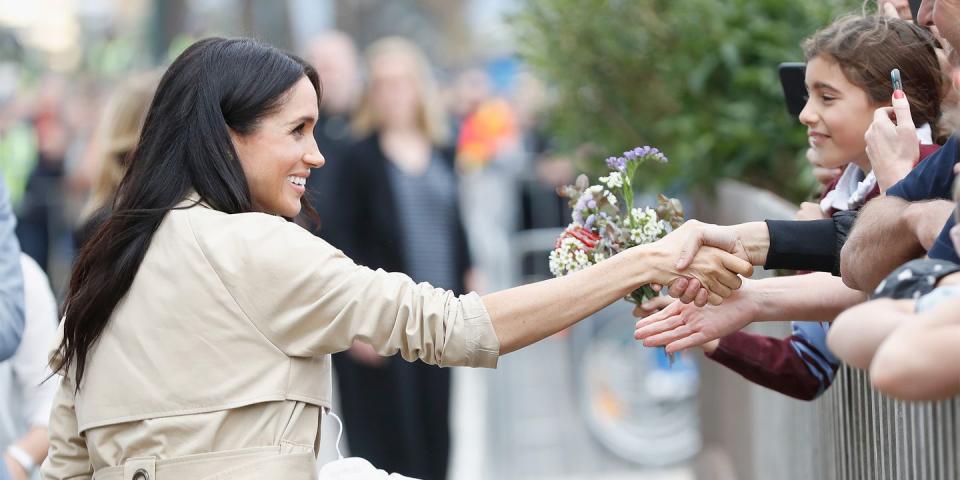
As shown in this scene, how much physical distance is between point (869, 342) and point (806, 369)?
1408 mm

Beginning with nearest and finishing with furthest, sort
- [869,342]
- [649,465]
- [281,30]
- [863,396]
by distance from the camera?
[869,342]
[863,396]
[649,465]
[281,30]

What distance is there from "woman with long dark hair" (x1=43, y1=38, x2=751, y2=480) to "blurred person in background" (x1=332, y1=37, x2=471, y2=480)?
422 centimetres

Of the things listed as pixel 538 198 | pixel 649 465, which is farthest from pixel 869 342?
pixel 538 198

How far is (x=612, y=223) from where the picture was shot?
12.3 ft

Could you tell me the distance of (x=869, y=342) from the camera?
251cm

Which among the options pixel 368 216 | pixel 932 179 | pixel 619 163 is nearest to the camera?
pixel 932 179

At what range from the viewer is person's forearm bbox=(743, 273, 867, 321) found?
3.66 meters

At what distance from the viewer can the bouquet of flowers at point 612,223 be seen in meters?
3.71

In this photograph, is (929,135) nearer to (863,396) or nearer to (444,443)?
(863,396)

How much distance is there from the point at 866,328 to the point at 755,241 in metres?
1.13

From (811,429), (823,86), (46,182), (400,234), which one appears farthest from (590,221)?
(46,182)

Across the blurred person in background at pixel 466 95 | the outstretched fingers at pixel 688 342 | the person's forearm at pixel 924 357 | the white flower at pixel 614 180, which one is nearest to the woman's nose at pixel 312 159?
the white flower at pixel 614 180

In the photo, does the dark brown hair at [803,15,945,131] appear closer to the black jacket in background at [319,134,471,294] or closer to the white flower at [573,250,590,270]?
the white flower at [573,250,590,270]

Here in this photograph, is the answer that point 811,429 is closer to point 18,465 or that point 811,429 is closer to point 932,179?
point 932,179
